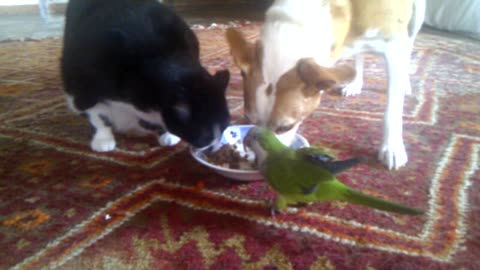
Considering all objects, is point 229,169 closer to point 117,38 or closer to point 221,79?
point 221,79

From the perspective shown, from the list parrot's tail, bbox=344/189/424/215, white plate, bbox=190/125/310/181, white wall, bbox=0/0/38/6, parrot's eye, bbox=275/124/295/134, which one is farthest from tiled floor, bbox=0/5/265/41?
parrot's tail, bbox=344/189/424/215

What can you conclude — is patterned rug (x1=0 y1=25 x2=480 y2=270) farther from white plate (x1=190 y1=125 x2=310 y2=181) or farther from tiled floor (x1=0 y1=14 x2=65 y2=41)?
tiled floor (x1=0 y1=14 x2=65 y2=41)

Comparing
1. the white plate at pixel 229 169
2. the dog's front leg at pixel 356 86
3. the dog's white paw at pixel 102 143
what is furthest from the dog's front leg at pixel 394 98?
the dog's white paw at pixel 102 143

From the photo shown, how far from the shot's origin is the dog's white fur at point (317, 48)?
3.23 feet

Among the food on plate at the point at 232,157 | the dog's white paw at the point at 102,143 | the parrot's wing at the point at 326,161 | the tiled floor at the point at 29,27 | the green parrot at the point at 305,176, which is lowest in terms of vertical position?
the tiled floor at the point at 29,27

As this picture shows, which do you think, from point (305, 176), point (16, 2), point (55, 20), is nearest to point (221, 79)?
point (305, 176)

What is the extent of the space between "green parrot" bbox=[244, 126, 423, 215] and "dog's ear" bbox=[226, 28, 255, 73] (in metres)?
0.25

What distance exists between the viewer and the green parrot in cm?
76

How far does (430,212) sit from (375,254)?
226 millimetres

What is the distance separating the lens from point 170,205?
0.96 meters

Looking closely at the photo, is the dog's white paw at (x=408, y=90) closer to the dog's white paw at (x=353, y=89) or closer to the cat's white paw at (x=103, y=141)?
the dog's white paw at (x=353, y=89)

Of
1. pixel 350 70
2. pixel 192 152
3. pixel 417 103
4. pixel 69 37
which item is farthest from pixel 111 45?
pixel 417 103

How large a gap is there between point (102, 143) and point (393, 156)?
2.94 feet

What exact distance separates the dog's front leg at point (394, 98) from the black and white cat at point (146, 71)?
48cm
